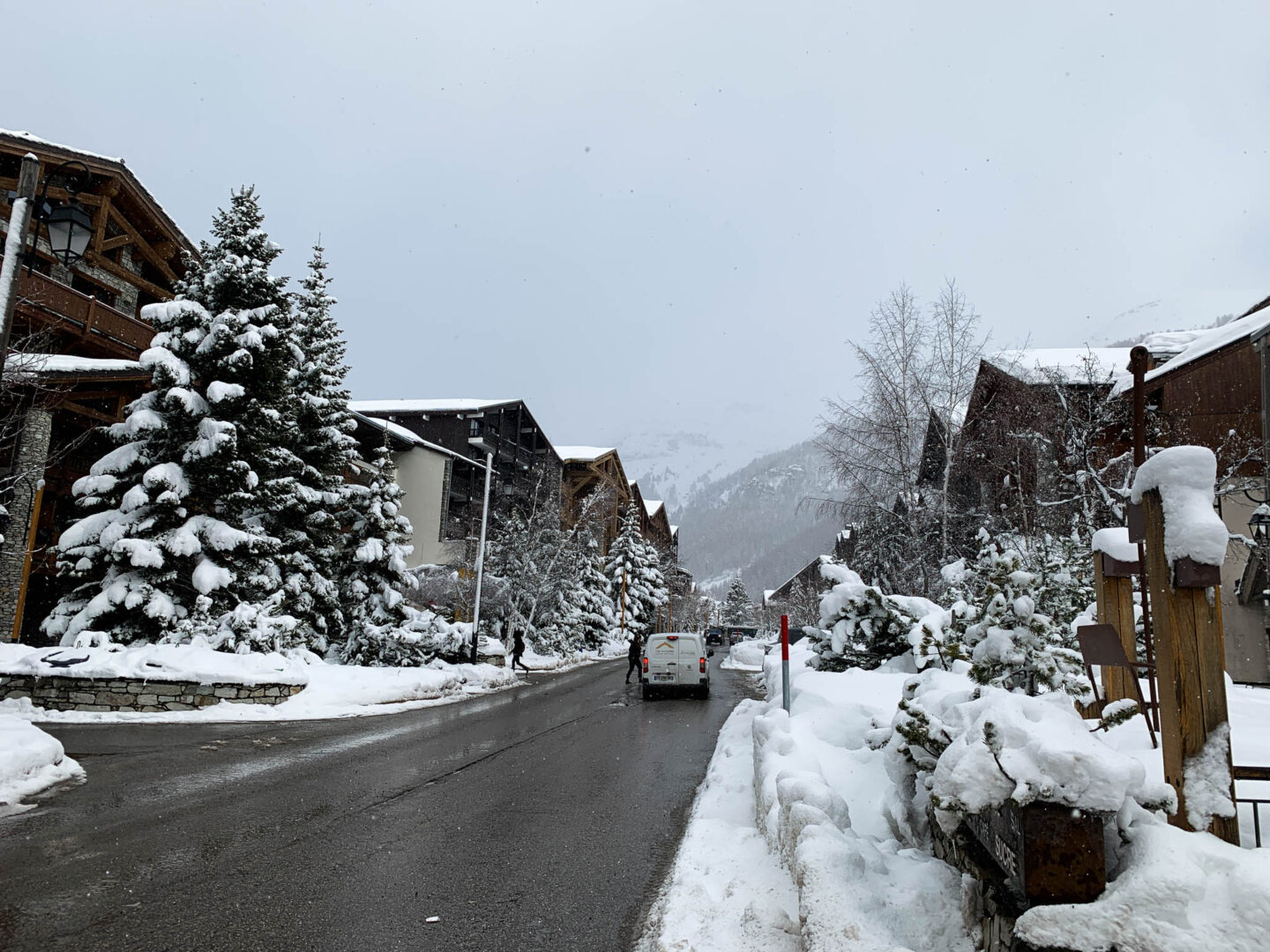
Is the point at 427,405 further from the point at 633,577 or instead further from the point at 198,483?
the point at 198,483

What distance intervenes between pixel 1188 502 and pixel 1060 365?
88.6ft

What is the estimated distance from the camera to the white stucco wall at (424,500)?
4525 centimetres

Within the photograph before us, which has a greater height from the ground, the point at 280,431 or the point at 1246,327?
the point at 1246,327

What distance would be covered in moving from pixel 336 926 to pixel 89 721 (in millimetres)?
11337

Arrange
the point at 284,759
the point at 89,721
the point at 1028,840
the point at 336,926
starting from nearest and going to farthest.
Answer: the point at 1028,840, the point at 336,926, the point at 284,759, the point at 89,721

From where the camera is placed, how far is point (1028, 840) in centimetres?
281

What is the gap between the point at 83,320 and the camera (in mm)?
21828

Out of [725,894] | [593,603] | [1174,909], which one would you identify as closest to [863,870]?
[725,894]

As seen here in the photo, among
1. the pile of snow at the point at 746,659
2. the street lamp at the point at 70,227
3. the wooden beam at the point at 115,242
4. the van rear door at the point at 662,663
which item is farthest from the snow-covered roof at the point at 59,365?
the pile of snow at the point at 746,659

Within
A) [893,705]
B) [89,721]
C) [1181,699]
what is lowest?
[89,721]

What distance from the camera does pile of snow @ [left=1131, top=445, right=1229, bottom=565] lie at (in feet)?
10.1

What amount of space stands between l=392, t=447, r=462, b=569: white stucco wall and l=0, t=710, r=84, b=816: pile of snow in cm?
3623

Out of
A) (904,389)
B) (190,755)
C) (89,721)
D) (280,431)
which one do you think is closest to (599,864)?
(190,755)

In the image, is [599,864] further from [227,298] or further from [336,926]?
[227,298]
